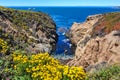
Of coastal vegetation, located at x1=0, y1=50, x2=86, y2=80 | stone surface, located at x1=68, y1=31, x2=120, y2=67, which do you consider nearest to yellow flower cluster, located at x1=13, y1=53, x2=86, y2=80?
coastal vegetation, located at x1=0, y1=50, x2=86, y2=80

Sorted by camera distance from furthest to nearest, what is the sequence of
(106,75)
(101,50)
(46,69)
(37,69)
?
(101,50)
(106,75)
(37,69)
(46,69)

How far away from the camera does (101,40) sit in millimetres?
38156

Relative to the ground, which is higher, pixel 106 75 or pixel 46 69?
pixel 46 69

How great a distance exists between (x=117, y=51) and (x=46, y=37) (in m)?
40.3

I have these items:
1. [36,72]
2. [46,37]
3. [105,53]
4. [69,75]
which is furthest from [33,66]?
[46,37]

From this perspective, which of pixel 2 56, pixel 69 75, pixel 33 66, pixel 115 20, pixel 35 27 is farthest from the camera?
pixel 35 27

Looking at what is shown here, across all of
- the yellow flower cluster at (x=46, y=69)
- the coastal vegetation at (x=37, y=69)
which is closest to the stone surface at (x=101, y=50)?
the coastal vegetation at (x=37, y=69)

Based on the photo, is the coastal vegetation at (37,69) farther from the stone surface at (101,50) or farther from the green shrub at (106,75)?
the stone surface at (101,50)

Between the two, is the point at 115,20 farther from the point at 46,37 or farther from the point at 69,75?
the point at 69,75

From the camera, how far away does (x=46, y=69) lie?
14.4m

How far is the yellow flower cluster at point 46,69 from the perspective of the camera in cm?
1396

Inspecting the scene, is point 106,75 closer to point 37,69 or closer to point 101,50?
point 37,69

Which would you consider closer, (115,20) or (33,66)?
(33,66)

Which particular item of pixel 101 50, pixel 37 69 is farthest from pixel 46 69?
pixel 101 50
